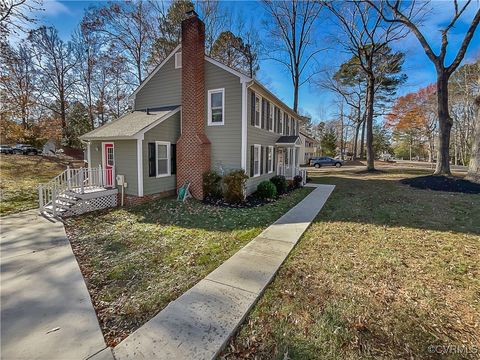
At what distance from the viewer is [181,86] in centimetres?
1092

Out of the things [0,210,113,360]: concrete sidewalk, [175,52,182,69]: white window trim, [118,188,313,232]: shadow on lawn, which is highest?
[175,52,182,69]: white window trim

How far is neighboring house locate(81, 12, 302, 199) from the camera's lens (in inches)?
380

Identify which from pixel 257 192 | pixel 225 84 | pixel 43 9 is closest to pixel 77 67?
pixel 43 9

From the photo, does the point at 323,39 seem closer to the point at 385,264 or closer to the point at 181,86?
the point at 181,86

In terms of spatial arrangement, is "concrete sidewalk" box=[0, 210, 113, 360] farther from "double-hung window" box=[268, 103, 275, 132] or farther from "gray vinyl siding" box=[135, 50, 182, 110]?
"double-hung window" box=[268, 103, 275, 132]

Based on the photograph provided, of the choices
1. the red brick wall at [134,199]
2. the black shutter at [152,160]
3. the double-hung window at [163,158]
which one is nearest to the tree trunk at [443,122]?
the double-hung window at [163,158]

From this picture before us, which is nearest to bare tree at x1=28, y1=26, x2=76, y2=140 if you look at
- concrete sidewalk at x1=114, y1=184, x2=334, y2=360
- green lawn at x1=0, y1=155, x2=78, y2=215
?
green lawn at x1=0, y1=155, x2=78, y2=215

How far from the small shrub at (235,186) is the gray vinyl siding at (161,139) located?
115 inches

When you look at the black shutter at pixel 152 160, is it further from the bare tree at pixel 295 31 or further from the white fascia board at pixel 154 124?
the bare tree at pixel 295 31

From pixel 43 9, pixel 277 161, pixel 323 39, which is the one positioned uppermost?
pixel 323 39

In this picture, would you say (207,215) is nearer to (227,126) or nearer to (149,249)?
(149,249)

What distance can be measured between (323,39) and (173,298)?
2599 centimetres

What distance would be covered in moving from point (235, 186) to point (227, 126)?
9.43 ft

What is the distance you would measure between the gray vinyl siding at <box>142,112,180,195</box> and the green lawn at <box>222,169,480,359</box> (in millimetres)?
6935
